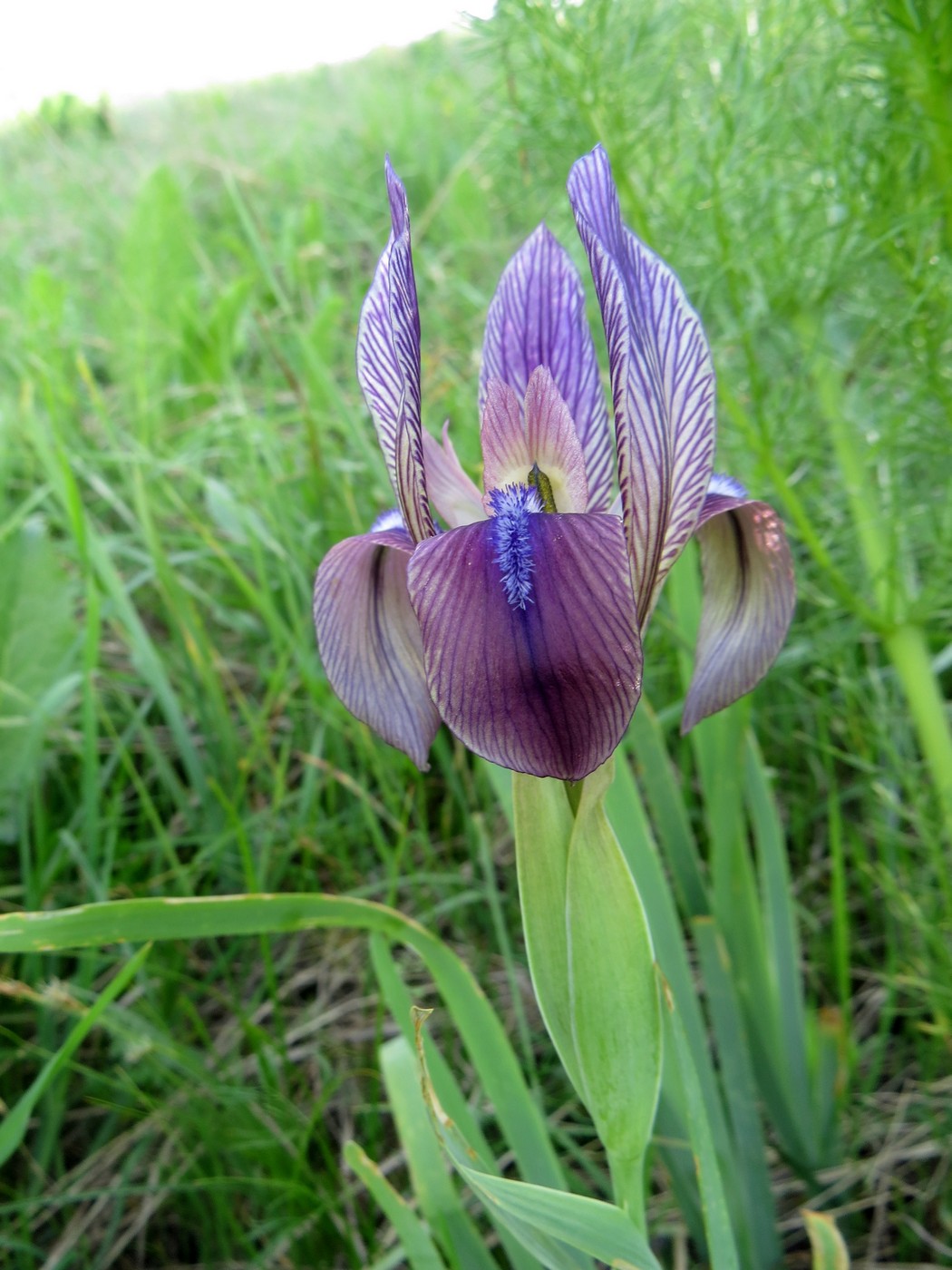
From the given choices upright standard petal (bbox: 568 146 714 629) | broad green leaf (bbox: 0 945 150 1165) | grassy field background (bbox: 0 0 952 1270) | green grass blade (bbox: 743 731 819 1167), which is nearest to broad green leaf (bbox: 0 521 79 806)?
grassy field background (bbox: 0 0 952 1270)


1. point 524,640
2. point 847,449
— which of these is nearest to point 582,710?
point 524,640

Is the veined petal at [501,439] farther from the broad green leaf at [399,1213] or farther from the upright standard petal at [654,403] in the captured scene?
the broad green leaf at [399,1213]

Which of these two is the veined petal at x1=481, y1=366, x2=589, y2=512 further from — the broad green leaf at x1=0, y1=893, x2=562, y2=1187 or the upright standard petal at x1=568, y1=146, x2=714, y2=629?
the broad green leaf at x1=0, y1=893, x2=562, y2=1187

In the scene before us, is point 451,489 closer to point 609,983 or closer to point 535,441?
point 535,441

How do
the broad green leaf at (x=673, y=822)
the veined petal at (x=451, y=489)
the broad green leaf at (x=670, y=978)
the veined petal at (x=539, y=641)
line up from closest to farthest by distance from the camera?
the veined petal at (x=539, y=641)
the veined petal at (x=451, y=489)
the broad green leaf at (x=670, y=978)
the broad green leaf at (x=673, y=822)

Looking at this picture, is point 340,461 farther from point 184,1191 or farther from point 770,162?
point 184,1191

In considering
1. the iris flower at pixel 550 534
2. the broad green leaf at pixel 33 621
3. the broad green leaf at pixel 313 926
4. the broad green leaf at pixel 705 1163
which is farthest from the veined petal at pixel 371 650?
the broad green leaf at pixel 33 621
